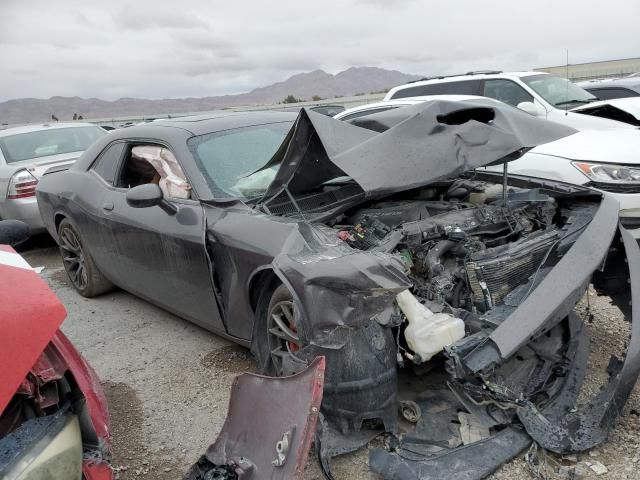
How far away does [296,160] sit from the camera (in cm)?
326

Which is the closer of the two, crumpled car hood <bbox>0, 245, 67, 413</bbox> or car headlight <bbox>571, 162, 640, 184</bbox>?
crumpled car hood <bbox>0, 245, 67, 413</bbox>

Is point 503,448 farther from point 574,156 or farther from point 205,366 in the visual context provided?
point 574,156

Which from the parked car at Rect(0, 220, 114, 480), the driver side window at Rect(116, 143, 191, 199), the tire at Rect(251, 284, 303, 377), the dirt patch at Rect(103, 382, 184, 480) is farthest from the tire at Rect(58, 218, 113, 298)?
the parked car at Rect(0, 220, 114, 480)

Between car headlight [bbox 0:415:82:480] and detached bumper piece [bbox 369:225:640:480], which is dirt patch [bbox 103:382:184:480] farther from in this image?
detached bumper piece [bbox 369:225:640:480]

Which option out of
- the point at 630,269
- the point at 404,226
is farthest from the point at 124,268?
the point at 630,269

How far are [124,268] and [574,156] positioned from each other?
154 inches

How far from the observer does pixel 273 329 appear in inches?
113

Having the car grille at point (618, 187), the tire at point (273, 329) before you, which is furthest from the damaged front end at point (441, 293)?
the car grille at point (618, 187)

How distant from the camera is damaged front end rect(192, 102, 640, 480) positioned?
7.61ft

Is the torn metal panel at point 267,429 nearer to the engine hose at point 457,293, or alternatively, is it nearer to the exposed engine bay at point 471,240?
the exposed engine bay at point 471,240

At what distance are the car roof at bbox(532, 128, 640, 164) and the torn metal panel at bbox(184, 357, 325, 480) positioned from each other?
347cm

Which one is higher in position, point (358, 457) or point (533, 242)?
point (533, 242)

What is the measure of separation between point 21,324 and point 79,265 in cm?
371

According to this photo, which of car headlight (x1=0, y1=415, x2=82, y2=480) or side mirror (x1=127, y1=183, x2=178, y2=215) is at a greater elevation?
side mirror (x1=127, y1=183, x2=178, y2=215)
